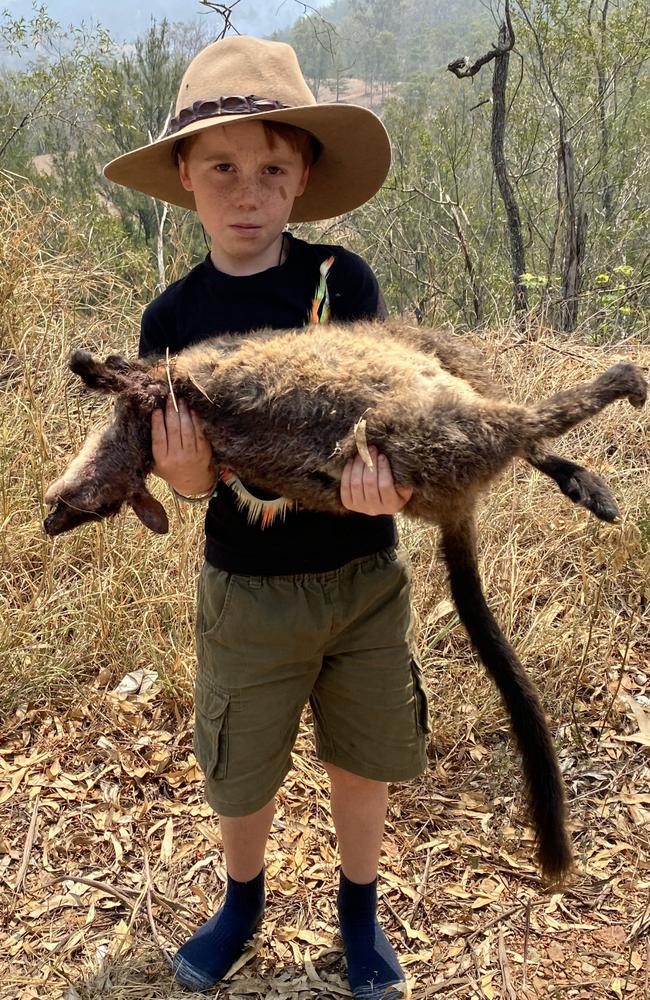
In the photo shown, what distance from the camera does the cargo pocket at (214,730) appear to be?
81.5 inches

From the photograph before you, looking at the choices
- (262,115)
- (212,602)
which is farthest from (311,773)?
(262,115)

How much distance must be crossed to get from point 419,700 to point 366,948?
84 cm

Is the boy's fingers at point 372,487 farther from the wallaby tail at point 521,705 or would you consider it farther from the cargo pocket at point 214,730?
the cargo pocket at point 214,730

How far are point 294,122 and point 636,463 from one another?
10.7 ft

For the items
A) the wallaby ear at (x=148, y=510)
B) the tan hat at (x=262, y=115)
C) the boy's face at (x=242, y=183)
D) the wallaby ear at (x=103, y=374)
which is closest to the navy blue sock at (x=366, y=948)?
the wallaby ear at (x=148, y=510)

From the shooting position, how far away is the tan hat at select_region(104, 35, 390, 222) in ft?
6.22

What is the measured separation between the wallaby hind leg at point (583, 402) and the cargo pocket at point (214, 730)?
1.13 m

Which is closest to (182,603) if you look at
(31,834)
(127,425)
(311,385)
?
(31,834)

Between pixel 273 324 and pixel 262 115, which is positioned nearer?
pixel 262 115

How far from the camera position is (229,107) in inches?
74.4

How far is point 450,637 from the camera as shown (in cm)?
361

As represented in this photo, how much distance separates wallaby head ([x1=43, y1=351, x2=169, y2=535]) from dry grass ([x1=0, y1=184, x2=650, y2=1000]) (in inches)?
50.6

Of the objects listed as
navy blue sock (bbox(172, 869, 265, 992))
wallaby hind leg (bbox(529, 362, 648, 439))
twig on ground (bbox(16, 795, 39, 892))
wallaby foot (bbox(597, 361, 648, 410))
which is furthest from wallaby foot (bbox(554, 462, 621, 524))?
twig on ground (bbox(16, 795, 39, 892))

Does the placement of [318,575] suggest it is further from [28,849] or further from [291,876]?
[28,849]
